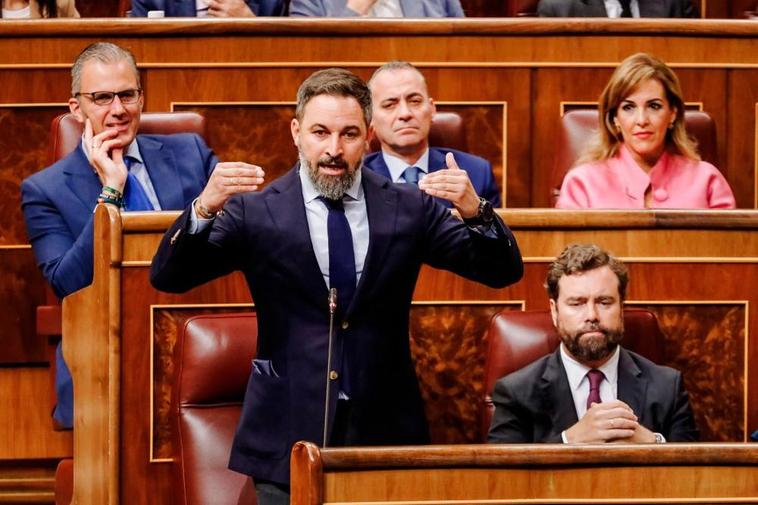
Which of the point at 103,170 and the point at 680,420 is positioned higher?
the point at 103,170


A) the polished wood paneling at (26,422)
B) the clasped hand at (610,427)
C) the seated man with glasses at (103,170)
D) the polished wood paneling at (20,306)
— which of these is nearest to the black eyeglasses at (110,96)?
the seated man with glasses at (103,170)

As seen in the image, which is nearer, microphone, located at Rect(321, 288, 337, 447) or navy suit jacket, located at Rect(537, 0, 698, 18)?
microphone, located at Rect(321, 288, 337, 447)

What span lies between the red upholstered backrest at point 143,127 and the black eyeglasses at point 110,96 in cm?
7

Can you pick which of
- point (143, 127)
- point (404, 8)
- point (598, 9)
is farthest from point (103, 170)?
point (598, 9)

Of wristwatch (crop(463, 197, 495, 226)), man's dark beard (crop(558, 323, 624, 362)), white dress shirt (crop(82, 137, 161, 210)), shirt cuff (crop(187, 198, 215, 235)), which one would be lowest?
man's dark beard (crop(558, 323, 624, 362))

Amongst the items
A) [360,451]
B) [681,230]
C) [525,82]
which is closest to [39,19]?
[525,82]

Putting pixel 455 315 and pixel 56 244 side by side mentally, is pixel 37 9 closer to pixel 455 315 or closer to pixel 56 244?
pixel 56 244

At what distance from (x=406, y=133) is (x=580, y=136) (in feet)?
0.77

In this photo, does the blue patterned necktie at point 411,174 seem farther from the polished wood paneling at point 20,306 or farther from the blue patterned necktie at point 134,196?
the polished wood paneling at point 20,306

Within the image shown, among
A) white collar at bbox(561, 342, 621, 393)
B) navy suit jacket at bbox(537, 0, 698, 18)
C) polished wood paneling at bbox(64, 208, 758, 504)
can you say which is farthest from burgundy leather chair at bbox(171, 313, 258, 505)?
navy suit jacket at bbox(537, 0, 698, 18)

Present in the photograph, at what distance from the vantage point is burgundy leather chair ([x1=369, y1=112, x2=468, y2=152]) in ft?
5.79

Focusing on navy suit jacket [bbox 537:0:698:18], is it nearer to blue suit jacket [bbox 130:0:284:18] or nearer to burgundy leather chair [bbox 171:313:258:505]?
blue suit jacket [bbox 130:0:284:18]

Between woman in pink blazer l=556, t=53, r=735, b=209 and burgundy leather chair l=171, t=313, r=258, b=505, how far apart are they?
1.71 ft

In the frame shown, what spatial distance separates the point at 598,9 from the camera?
2012 millimetres
